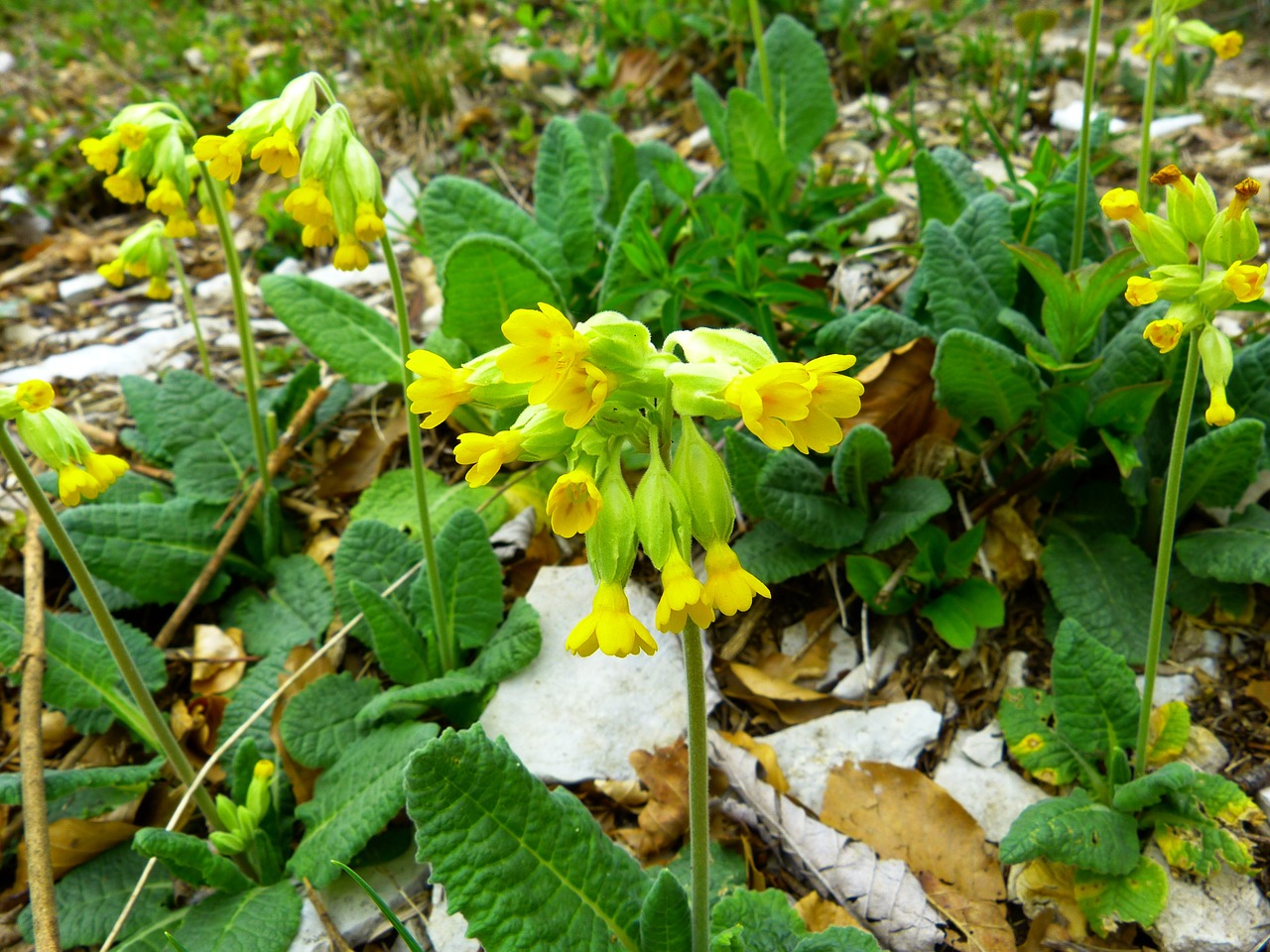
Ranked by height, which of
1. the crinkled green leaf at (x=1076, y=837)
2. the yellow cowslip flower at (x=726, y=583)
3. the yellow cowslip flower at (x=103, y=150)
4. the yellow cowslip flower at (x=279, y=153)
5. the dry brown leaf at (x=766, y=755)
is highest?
the yellow cowslip flower at (x=279, y=153)

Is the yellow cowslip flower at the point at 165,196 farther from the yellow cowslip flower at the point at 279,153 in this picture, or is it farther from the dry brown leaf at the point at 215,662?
the dry brown leaf at the point at 215,662

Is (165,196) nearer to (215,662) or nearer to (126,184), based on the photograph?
(126,184)

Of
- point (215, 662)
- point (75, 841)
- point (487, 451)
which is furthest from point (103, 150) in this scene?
point (487, 451)

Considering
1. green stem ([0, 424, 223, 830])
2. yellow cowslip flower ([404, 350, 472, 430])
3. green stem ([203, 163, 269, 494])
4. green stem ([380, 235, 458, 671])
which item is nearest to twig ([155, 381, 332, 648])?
green stem ([203, 163, 269, 494])

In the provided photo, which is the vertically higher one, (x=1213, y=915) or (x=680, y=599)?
(x=680, y=599)

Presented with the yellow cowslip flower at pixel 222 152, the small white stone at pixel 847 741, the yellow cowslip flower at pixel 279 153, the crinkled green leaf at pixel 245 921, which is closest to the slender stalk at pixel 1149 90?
the small white stone at pixel 847 741

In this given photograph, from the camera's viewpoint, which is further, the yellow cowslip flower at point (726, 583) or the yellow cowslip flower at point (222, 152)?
the yellow cowslip flower at point (222, 152)

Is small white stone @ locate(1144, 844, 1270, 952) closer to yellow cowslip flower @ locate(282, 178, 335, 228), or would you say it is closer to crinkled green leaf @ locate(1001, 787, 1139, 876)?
crinkled green leaf @ locate(1001, 787, 1139, 876)
